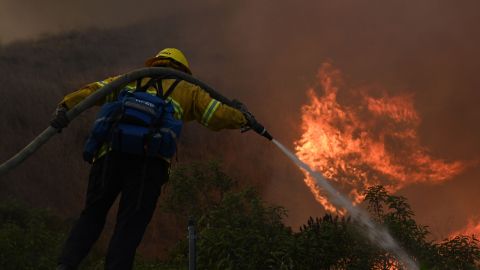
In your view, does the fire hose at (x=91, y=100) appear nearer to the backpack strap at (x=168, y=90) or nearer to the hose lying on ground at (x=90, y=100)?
the hose lying on ground at (x=90, y=100)

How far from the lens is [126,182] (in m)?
3.92

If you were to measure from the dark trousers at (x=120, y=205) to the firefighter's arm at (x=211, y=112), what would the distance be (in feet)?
1.74

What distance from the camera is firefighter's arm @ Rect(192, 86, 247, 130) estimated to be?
423 cm

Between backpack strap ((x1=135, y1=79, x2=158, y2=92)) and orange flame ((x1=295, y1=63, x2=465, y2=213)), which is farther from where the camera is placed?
orange flame ((x1=295, y1=63, x2=465, y2=213))

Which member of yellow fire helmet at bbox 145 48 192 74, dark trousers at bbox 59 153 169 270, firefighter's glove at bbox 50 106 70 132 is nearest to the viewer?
dark trousers at bbox 59 153 169 270

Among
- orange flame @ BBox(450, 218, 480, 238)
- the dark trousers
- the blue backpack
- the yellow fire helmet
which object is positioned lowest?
the dark trousers

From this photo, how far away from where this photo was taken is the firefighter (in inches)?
146

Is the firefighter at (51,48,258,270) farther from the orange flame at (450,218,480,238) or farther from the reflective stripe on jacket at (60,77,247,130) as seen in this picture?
the orange flame at (450,218,480,238)

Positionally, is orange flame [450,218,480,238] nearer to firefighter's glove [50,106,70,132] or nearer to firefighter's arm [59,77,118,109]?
firefighter's arm [59,77,118,109]

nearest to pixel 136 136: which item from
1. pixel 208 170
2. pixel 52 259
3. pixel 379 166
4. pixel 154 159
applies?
pixel 154 159

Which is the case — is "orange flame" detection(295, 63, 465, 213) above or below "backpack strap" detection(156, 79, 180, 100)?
above

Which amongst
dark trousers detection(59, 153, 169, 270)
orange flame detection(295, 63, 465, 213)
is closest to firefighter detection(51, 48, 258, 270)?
dark trousers detection(59, 153, 169, 270)

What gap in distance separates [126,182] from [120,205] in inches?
7.0

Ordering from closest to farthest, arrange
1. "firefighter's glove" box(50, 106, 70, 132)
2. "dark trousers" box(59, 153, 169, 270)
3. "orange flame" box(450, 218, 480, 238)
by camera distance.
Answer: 1. "dark trousers" box(59, 153, 169, 270)
2. "firefighter's glove" box(50, 106, 70, 132)
3. "orange flame" box(450, 218, 480, 238)
